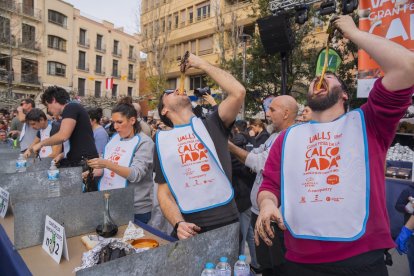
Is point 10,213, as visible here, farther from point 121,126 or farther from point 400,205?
point 400,205

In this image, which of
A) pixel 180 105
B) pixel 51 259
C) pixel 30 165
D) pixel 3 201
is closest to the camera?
pixel 51 259

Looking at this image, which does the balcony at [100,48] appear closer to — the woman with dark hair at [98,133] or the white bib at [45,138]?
the woman with dark hair at [98,133]

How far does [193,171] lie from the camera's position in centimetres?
177

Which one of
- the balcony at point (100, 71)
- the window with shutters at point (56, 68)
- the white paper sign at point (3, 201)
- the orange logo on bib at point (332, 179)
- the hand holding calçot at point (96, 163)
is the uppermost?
the balcony at point (100, 71)

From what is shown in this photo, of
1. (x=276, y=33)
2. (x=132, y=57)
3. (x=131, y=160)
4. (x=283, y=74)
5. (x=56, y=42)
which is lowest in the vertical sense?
(x=131, y=160)

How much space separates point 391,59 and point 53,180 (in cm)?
249

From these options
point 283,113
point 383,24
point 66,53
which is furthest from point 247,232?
point 66,53

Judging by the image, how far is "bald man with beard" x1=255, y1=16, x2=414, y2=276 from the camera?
3.93 ft

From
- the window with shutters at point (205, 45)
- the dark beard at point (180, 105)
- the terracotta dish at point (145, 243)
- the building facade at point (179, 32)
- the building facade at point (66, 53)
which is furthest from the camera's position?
the building facade at point (66, 53)

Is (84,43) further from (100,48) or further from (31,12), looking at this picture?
(31,12)

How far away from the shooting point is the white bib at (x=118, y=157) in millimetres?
2424

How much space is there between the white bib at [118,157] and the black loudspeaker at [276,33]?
3.98 metres

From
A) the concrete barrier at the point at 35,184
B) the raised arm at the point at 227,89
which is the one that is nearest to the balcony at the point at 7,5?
the concrete barrier at the point at 35,184

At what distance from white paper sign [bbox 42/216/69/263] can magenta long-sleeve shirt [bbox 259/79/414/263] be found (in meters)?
1.21
